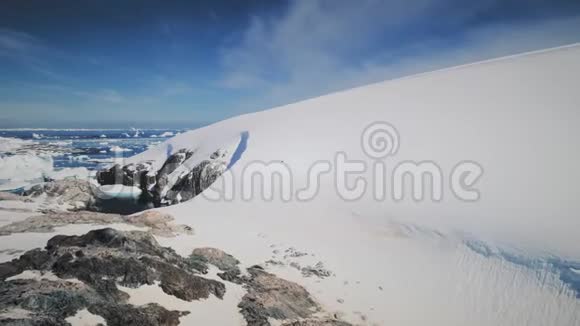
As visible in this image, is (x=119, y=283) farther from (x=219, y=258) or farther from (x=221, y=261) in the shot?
(x=219, y=258)

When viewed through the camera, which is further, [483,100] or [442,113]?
[442,113]

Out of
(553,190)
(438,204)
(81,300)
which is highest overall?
(553,190)

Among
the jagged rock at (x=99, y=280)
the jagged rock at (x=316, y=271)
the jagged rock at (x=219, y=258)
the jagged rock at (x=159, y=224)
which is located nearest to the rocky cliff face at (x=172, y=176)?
the jagged rock at (x=159, y=224)

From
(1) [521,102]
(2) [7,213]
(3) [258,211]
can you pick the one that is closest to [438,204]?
(1) [521,102]

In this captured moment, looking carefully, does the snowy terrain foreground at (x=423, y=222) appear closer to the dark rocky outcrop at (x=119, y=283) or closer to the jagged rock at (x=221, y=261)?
the dark rocky outcrop at (x=119, y=283)

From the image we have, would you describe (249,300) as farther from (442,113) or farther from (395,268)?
(442,113)
